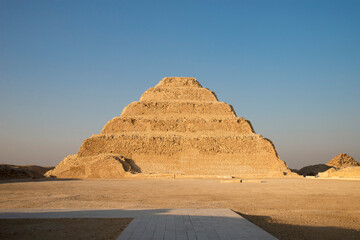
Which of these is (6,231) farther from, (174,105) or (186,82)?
(186,82)

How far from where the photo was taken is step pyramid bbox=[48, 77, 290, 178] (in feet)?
149

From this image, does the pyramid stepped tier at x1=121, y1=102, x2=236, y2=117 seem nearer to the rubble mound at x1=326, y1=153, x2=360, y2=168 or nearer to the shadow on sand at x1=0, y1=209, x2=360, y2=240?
the rubble mound at x1=326, y1=153, x2=360, y2=168

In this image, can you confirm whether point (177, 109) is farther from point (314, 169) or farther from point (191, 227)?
point (191, 227)

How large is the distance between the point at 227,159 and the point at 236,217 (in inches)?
1591

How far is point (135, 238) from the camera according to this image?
6.15 metres

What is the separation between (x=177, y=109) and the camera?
5662 centimetres

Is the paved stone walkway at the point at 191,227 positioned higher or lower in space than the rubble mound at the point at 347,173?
lower

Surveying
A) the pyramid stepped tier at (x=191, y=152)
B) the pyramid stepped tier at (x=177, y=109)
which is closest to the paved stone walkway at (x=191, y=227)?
the pyramid stepped tier at (x=191, y=152)

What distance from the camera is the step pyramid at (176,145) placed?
149 feet

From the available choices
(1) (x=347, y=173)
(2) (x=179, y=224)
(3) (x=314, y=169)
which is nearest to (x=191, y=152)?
(1) (x=347, y=173)

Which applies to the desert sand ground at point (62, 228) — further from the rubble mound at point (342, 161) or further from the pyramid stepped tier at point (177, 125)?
the rubble mound at point (342, 161)

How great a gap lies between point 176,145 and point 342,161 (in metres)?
36.3

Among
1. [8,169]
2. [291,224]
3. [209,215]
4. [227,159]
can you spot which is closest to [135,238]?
[209,215]

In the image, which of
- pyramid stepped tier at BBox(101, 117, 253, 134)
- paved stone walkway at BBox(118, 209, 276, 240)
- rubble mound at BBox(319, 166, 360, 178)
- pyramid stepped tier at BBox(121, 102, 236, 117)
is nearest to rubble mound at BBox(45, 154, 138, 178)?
pyramid stepped tier at BBox(101, 117, 253, 134)
